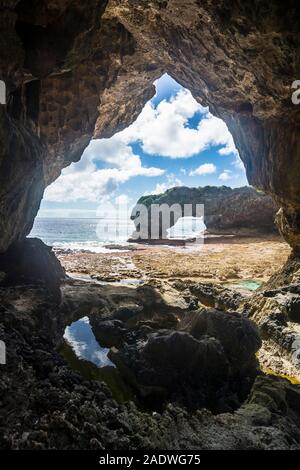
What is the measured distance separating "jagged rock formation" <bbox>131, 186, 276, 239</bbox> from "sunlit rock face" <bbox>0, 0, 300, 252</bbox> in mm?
34618

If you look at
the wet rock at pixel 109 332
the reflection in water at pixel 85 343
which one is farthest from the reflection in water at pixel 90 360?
the wet rock at pixel 109 332

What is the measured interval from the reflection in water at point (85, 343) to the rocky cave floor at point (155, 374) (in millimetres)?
261

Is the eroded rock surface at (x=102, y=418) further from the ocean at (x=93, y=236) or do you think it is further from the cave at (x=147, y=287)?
the ocean at (x=93, y=236)

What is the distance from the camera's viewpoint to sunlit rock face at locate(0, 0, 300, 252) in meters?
8.44

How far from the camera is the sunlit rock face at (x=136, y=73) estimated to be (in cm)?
844

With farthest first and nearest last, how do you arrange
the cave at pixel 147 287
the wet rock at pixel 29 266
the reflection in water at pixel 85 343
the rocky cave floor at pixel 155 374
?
the wet rock at pixel 29 266, the reflection in water at pixel 85 343, the cave at pixel 147 287, the rocky cave floor at pixel 155 374

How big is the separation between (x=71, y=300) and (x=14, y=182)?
16.5ft

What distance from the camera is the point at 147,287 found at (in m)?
13.8

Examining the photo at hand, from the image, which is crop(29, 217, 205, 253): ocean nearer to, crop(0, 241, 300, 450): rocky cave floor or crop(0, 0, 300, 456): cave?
crop(0, 0, 300, 456): cave

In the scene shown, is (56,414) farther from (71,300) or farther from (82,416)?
(71,300)

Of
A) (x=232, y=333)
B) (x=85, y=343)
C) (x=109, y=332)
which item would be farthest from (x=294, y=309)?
(x=85, y=343)
